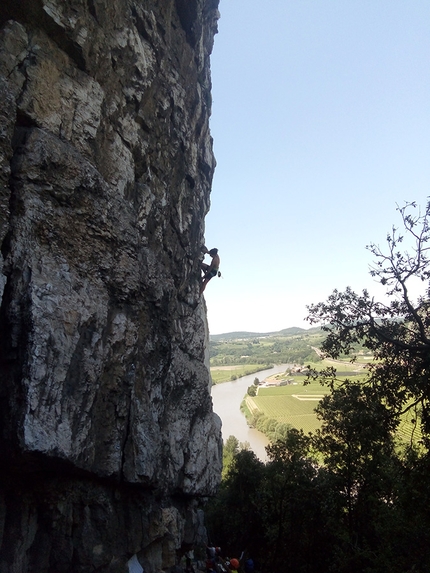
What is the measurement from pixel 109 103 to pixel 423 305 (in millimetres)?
8889

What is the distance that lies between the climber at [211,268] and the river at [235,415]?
26303mm

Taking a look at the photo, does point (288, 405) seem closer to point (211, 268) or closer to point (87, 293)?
point (211, 268)

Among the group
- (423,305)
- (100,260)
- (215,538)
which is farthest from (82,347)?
(215,538)

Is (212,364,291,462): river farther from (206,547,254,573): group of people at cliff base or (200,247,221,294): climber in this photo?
(200,247,221,294): climber

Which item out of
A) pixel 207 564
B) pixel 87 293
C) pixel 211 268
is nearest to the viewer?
pixel 87 293

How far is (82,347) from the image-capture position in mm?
6180

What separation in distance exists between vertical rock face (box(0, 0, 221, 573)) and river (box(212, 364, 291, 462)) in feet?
98.2

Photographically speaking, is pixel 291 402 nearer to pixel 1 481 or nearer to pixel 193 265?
pixel 193 265

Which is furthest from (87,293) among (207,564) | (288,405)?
(288,405)

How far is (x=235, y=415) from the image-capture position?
69.7 m

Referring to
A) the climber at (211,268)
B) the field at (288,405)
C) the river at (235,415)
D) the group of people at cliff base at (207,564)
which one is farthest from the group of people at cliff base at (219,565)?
the field at (288,405)

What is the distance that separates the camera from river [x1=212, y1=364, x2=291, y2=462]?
49.7 meters

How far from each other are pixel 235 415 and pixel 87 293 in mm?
68201

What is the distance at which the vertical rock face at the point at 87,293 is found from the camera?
549 cm
